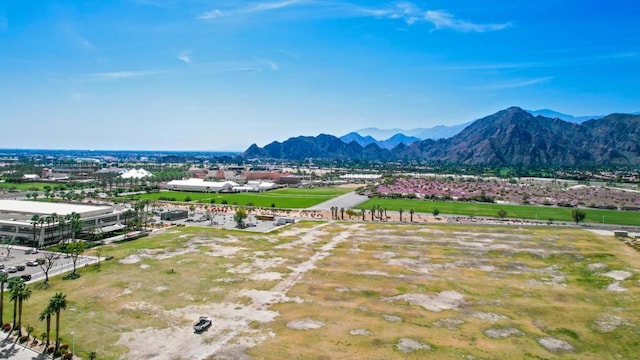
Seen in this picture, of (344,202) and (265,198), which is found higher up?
(265,198)

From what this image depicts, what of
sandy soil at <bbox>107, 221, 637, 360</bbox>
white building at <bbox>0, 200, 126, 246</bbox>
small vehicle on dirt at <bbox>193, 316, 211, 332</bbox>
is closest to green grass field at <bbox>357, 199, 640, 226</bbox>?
sandy soil at <bbox>107, 221, 637, 360</bbox>

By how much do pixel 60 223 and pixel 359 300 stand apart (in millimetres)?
48873

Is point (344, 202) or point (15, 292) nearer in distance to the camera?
point (15, 292)

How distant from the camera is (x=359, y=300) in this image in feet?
135

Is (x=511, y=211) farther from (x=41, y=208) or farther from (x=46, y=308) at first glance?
(x=41, y=208)

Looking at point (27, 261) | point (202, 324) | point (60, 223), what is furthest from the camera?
point (60, 223)

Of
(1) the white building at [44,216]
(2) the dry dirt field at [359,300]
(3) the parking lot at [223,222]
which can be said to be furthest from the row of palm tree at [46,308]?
(3) the parking lot at [223,222]

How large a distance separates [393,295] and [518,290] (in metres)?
14.5

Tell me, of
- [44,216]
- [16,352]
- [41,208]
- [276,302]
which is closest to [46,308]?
[16,352]

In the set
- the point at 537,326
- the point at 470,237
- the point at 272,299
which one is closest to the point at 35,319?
the point at 272,299

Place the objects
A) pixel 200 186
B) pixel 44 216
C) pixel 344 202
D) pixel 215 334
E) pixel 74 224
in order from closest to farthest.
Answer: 1. pixel 215 334
2. pixel 74 224
3. pixel 44 216
4. pixel 344 202
5. pixel 200 186

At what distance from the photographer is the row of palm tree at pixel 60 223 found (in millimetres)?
61250

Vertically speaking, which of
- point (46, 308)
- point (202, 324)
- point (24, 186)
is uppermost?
point (24, 186)

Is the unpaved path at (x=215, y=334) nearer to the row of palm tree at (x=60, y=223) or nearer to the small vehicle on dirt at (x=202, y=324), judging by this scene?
the small vehicle on dirt at (x=202, y=324)
